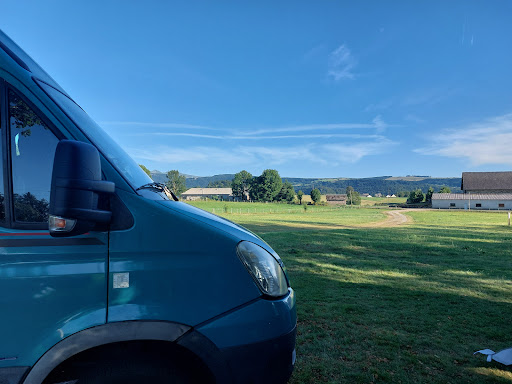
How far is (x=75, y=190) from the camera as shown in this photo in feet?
4.79

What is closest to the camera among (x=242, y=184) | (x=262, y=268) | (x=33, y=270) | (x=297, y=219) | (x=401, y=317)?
(x=33, y=270)

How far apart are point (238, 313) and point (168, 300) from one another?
1.29ft

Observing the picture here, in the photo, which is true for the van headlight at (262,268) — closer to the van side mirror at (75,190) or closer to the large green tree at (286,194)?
the van side mirror at (75,190)

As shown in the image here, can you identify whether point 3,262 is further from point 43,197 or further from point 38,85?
point 38,85

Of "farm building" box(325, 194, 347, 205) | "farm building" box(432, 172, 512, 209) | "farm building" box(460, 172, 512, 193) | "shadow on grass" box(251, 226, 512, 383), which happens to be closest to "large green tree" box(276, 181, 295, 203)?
"farm building" box(325, 194, 347, 205)

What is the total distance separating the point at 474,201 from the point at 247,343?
84558 millimetres

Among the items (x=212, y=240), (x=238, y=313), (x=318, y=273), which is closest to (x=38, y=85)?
(x=212, y=240)

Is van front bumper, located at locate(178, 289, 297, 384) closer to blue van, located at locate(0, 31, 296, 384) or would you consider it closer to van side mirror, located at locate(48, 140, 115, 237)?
blue van, located at locate(0, 31, 296, 384)

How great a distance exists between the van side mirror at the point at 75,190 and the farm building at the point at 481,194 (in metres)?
80.7

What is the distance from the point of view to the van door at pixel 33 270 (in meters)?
1.54

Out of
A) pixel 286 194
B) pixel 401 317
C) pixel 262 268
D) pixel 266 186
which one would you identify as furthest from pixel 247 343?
pixel 286 194

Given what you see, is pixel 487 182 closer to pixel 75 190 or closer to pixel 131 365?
pixel 131 365

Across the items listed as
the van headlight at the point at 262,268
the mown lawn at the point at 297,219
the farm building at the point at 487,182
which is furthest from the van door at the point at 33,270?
the farm building at the point at 487,182

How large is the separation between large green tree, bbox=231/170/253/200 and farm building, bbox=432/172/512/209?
2697 inches
